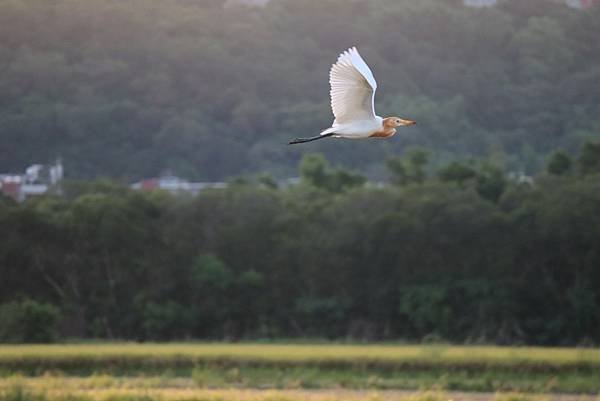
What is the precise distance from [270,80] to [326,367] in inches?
2403

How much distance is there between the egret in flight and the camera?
14703mm

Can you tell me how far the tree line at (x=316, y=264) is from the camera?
3588 centimetres

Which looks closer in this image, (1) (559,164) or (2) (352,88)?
(2) (352,88)

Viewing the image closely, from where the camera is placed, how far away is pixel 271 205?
40.1 metres

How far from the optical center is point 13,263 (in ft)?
126

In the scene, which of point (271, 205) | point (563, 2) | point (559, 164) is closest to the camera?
point (271, 205)

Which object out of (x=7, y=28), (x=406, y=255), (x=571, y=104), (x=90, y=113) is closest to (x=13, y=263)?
(x=406, y=255)

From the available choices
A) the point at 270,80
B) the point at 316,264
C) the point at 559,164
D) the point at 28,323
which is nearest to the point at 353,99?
the point at 28,323

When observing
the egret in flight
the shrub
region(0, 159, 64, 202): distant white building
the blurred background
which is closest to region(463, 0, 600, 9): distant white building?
the blurred background

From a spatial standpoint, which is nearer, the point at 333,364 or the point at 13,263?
the point at 333,364

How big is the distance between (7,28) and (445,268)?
51.9 metres

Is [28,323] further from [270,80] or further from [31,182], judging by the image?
[270,80]

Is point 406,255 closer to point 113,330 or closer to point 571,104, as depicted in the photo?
point 113,330

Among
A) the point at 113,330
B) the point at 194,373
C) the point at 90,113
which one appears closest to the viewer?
the point at 194,373
